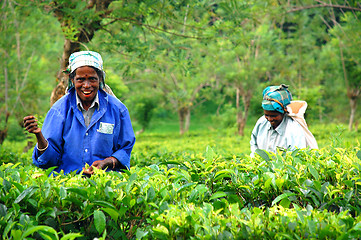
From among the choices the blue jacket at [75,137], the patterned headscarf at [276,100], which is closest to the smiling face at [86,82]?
the blue jacket at [75,137]

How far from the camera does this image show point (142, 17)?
5.74m

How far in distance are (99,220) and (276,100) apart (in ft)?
7.72

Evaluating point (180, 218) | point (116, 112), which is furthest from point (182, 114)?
point (180, 218)

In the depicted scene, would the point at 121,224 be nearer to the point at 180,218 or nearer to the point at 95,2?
the point at 180,218

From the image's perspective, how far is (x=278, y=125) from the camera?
404cm

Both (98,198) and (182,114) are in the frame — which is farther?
(182,114)

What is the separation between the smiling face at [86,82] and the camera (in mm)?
2996

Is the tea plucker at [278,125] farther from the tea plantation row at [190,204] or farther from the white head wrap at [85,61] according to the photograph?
the white head wrap at [85,61]

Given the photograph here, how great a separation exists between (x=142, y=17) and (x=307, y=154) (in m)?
3.42

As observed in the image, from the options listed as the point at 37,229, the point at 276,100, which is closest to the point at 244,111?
the point at 276,100

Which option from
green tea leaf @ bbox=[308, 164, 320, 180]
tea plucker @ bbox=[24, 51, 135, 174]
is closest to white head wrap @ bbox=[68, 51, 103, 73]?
tea plucker @ bbox=[24, 51, 135, 174]

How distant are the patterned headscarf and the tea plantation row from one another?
45.8 inches

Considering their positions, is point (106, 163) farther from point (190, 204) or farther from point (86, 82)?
point (190, 204)

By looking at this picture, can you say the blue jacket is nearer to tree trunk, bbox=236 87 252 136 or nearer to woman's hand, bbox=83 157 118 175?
woman's hand, bbox=83 157 118 175
